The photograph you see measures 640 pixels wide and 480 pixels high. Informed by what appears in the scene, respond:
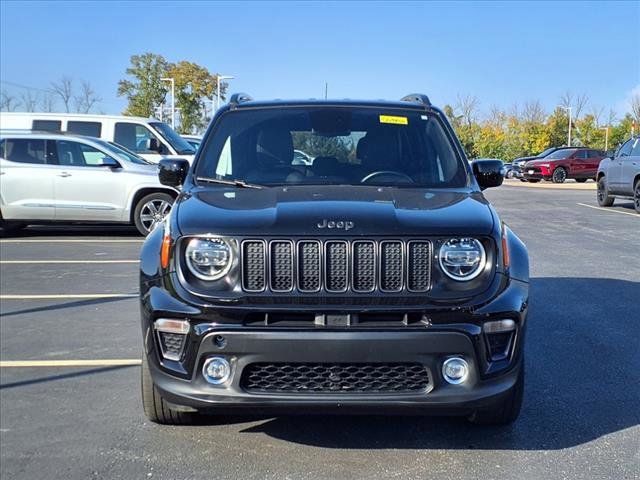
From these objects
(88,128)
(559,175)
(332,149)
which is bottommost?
(332,149)

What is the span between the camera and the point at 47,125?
14.2m

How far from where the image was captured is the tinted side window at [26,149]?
11.3 metres

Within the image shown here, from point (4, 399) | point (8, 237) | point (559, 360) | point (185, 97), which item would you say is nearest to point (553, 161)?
point (185, 97)

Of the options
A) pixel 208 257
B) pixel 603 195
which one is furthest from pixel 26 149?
pixel 603 195

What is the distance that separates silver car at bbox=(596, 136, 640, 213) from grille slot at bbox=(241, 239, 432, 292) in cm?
1439

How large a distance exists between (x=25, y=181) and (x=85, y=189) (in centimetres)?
102

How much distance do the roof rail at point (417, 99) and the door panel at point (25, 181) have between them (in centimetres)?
804

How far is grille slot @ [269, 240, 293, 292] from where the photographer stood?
3045 mm

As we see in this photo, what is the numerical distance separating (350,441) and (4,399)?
2211 millimetres

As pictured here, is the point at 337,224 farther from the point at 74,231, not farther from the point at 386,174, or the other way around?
the point at 74,231

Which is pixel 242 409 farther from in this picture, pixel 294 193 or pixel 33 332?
pixel 33 332

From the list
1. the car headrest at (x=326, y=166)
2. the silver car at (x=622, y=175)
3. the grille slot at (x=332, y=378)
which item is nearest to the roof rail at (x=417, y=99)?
the car headrest at (x=326, y=166)

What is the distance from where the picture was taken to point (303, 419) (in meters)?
3.81

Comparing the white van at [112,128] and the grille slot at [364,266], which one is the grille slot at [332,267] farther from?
the white van at [112,128]
